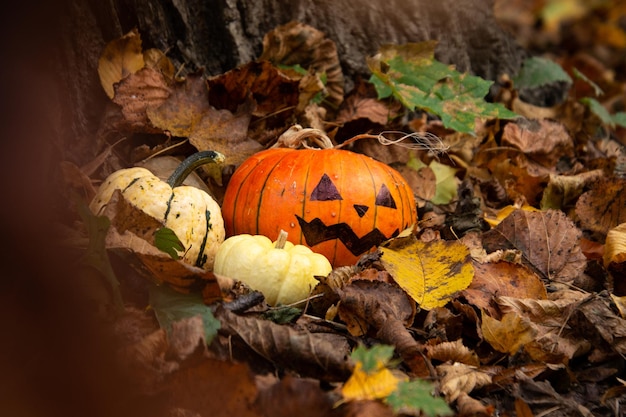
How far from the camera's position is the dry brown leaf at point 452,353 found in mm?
1566

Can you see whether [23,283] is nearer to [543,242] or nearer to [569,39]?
[543,242]

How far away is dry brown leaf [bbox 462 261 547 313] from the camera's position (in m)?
1.85

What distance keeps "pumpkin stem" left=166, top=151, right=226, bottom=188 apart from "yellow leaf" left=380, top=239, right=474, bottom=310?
0.67m

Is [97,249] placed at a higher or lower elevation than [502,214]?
higher

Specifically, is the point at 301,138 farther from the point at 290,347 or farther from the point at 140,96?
the point at 290,347

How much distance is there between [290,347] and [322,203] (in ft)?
2.85

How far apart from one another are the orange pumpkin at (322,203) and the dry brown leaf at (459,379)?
753 mm

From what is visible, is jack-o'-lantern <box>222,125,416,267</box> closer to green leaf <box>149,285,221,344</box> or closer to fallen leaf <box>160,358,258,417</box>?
green leaf <box>149,285,221,344</box>

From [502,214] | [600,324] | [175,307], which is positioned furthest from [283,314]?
[502,214]

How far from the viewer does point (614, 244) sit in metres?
2.10

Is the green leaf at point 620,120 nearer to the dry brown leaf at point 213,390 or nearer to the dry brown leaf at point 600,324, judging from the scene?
the dry brown leaf at point 600,324

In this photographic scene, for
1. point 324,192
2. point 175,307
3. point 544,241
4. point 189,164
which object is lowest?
point 544,241

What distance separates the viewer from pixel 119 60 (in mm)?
2410

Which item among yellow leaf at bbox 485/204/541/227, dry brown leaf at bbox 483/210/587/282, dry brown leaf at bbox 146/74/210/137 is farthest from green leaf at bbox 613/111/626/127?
dry brown leaf at bbox 146/74/210/137
